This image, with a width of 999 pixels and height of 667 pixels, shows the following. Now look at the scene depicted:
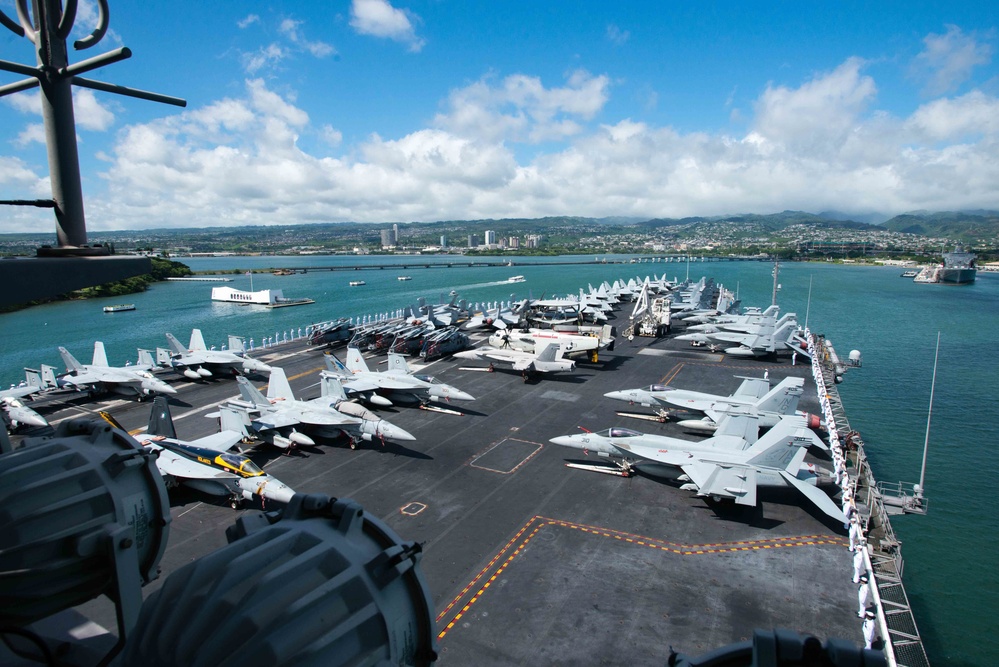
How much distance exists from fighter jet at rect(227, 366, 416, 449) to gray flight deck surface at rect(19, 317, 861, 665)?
112 cm

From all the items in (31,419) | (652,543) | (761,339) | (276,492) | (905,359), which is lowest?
(905,359)

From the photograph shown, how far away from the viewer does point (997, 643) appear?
22.1m

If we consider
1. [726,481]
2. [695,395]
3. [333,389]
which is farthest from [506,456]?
[695,395]

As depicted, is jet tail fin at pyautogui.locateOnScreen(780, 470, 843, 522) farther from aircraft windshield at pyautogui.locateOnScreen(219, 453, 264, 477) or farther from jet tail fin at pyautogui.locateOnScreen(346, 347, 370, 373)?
jet tail fin at pyautogui.locateOnScreen(346, 347, 370, 373)

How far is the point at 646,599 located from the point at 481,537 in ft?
23.5

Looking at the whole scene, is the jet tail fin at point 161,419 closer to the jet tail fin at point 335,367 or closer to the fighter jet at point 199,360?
the jet tail fin at point 335,367

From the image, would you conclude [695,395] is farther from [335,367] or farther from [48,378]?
[48,378]

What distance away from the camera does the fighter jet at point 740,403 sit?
3250 cm

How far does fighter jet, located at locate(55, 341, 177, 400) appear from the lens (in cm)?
4022

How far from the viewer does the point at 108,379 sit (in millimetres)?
40281

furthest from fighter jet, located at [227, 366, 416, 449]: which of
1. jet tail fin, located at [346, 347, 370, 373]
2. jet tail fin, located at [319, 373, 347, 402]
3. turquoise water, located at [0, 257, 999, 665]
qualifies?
turquoise water, located at [0, 257, 999, 665]

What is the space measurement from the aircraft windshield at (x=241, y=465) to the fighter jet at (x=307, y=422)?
509 cm

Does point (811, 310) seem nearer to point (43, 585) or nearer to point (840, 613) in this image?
point (840, 613)

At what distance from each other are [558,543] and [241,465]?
51.5ft
